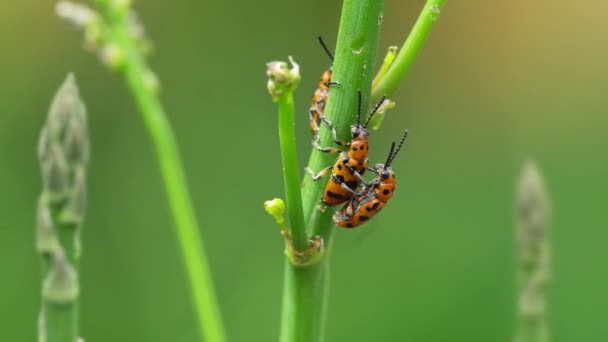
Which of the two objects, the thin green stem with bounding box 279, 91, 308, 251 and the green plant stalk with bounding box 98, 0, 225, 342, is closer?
the thin green stem with bounding box 279, 91, 308, 251

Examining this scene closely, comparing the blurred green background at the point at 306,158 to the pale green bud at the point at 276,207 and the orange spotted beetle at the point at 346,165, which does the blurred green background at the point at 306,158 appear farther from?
the pale green bud at the point at 276,207

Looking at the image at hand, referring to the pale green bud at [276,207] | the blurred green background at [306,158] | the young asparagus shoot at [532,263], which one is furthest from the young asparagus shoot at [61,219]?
the blurred green background at [306,158]

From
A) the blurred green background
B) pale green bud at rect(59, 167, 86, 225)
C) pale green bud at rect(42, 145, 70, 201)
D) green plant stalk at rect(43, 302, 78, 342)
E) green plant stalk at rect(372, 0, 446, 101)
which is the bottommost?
green plant stalk at rect(43, 302, 78, 342)

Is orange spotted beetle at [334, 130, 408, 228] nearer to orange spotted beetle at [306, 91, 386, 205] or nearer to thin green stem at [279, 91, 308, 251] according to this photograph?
orange spotted beetle at [306, 91, 386, 205]

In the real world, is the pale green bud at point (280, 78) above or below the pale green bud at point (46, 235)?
above

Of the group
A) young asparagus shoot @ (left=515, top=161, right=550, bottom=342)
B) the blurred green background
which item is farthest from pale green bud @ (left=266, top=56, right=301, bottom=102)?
the blurred green background

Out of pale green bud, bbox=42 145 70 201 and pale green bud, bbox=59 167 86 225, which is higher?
pale green bud, bbox=42 145 70 201
